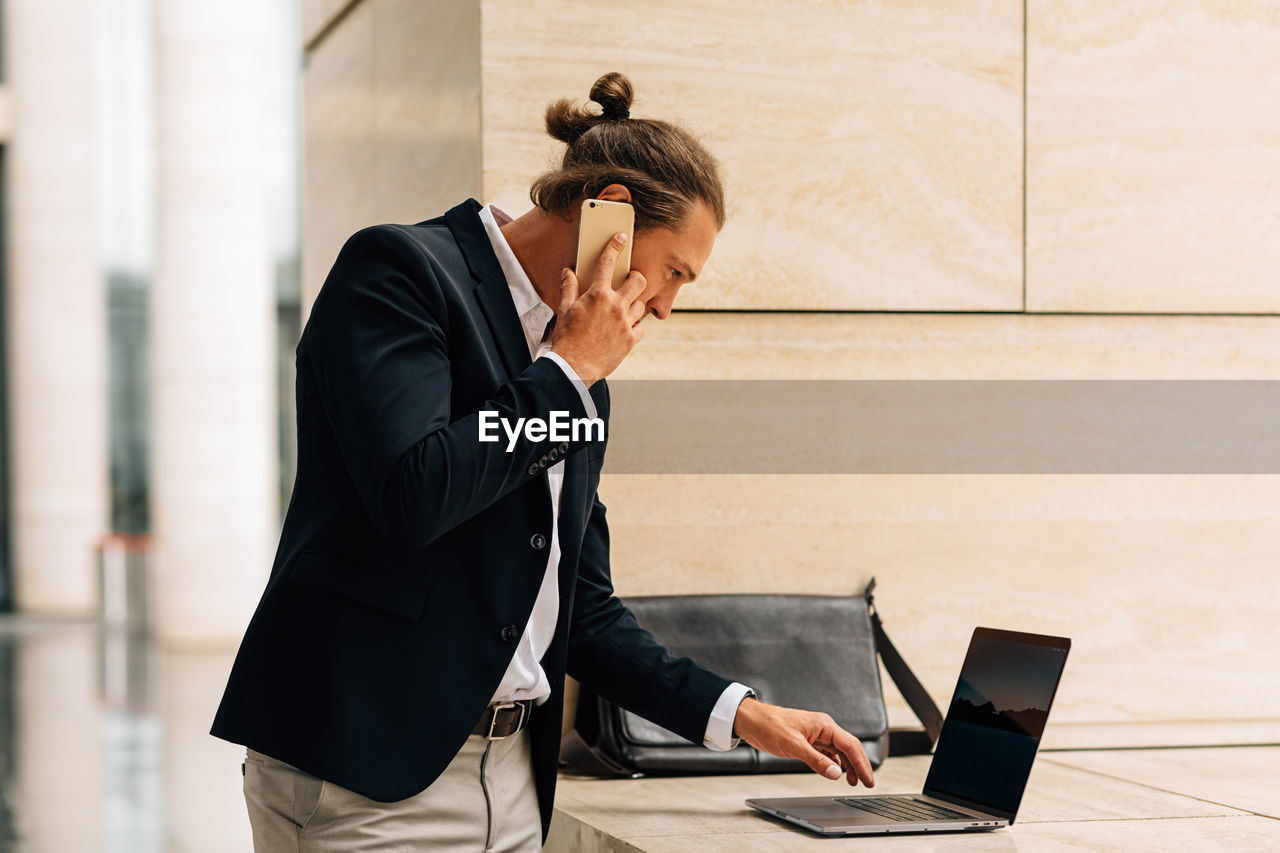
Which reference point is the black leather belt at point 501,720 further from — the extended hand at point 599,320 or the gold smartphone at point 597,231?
the gold smartphone at point 597,231

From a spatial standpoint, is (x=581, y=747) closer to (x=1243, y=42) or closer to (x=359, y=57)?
(x=359, y=57)

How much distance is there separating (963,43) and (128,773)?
19.0 ft

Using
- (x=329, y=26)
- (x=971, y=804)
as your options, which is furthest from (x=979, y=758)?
(x=329, y=26)

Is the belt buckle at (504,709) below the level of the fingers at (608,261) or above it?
below

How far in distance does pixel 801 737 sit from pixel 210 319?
1295cm

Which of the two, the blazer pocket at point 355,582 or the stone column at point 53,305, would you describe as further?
the stone column at point 53,305

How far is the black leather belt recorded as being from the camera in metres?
2.04

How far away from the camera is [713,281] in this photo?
10.8 ft

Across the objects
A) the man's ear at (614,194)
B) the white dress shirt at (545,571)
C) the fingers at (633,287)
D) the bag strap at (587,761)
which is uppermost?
the man's ear at (614,194)

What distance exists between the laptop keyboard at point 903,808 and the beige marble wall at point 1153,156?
4.72 feet

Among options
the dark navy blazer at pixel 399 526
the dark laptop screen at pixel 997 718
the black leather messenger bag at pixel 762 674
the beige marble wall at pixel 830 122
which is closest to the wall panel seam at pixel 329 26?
the beige marble wall at pixel 830 122

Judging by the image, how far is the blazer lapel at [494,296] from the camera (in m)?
2.02

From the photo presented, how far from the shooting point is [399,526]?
1.76 metres

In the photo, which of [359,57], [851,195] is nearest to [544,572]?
[851,195]
